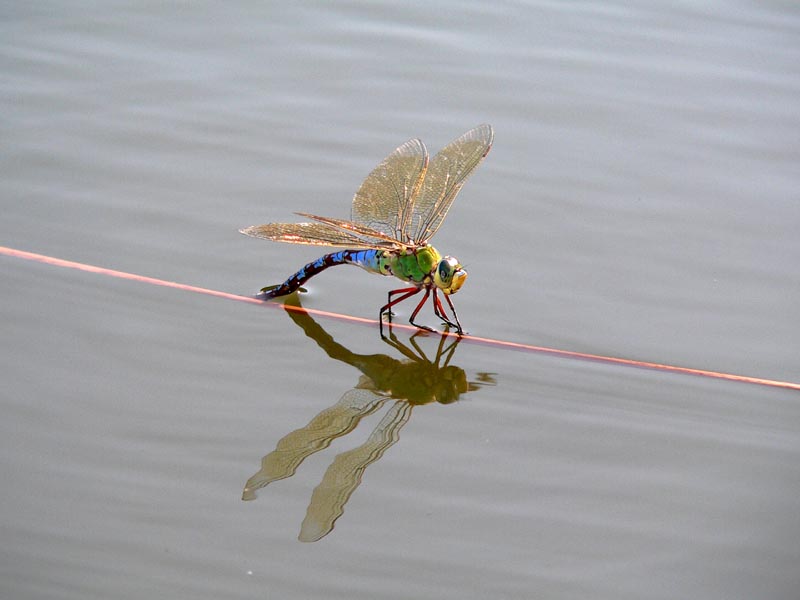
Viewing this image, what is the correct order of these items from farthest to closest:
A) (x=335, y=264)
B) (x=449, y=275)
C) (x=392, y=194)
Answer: (x=392, y=194) < (x=335, y=264) < (x=449, y=275)

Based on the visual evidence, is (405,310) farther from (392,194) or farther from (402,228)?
(392,194)

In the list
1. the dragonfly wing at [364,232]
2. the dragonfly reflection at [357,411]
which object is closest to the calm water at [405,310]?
the dragonfly reflection at [357,411]

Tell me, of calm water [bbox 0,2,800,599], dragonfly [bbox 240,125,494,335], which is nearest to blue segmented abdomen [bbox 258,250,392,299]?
dragonfly [bbox 240,125,494,335]

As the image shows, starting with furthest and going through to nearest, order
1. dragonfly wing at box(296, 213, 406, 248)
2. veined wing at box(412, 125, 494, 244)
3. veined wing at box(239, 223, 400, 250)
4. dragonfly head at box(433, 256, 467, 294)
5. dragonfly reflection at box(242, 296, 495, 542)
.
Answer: veined wing at box(412, 125, 494, 244), dragonfly wing at box(296, 213, 406, 248), veined wing at box(239, 223, 400, 250), dragonfly head at box(433, 256, 467, 294), dragonfly reflection at box(242, 296, 495, 542)

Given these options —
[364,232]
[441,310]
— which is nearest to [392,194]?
[364,232]

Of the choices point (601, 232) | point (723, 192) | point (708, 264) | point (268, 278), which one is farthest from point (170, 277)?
point (723, 192)

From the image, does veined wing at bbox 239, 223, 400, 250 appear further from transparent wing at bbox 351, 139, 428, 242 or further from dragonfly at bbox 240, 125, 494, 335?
transparent wing at bbox 351, 139, 428, 242

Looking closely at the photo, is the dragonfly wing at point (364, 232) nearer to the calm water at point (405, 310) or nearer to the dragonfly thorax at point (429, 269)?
the dragonfly thorax at point (429, 269)
